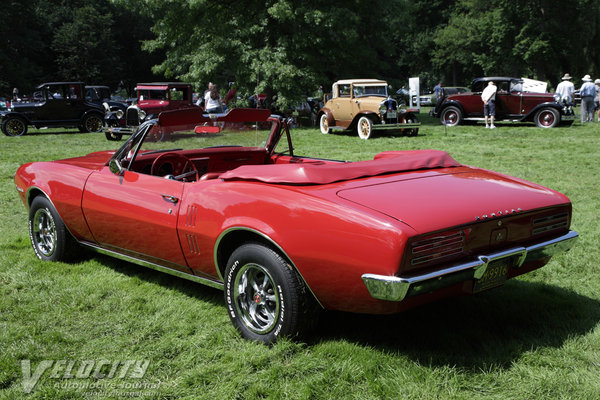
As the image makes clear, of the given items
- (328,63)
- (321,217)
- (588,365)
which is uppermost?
(328,63)

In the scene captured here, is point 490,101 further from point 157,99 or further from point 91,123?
point 91,123

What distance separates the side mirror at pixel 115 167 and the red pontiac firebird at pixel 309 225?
0.06ft

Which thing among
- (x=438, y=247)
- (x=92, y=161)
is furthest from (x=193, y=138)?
(x=438, y=247)

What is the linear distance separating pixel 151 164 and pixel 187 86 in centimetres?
1635

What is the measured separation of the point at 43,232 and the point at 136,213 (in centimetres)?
163

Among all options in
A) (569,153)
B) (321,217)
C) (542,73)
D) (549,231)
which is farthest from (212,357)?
→ (542,73)

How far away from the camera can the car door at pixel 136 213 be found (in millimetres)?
3926

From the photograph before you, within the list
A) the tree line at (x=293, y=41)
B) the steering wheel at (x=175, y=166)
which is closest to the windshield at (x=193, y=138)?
the steering wheel at (x=175, y=166)

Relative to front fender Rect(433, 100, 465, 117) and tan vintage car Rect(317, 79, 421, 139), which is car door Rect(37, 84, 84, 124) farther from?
front fender Rect(433, 100, 465, 117)

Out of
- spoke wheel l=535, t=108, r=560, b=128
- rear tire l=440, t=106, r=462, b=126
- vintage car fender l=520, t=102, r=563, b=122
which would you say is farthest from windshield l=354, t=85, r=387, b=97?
spoke wheel l=535, t=108, r=560, b=128

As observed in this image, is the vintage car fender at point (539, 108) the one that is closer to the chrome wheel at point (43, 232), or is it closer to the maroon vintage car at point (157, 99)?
the maroon vintage car at point (157, 99)

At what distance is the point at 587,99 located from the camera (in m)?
19.9

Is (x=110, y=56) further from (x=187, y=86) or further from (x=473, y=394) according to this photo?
(x=473, y=394)

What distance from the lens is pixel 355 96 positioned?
1809cm
